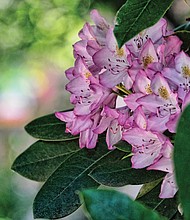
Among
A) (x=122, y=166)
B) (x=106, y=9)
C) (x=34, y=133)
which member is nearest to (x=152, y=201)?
(x=122, y=166)

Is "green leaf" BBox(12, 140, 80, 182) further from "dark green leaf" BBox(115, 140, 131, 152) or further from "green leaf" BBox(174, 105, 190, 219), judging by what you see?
"green leaf" BBox(174, 105, 190, 219)

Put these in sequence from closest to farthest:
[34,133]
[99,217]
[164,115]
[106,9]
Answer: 1. [99,217]
2. [164,115]
3. [34,133]
4. [106,9]

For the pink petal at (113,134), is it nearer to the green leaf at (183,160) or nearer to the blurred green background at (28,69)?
the green leaf at (183,160)

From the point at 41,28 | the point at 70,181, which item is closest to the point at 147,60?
the point at 70,181

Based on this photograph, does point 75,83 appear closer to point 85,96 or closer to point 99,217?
point 85,96

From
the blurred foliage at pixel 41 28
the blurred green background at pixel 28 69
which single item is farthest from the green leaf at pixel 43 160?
the blurred foliage at pixel 41 28
